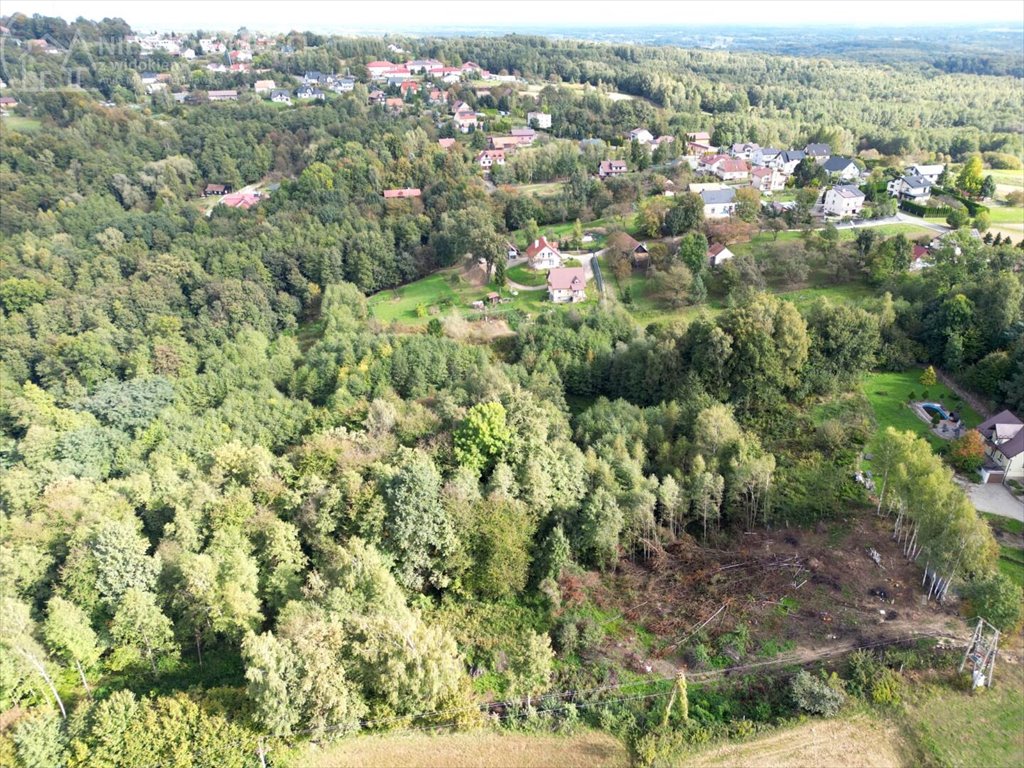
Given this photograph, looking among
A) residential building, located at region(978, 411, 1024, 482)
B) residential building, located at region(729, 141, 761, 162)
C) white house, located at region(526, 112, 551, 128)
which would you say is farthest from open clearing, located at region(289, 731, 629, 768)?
white house, located at region(526, 112, 551, 128)

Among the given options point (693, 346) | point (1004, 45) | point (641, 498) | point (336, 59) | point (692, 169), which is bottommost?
point (641, 498)

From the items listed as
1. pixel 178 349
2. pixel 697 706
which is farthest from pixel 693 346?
pixel 178 349

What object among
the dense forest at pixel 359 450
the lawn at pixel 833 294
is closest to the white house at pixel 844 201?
the dense forest at pixel 359 450

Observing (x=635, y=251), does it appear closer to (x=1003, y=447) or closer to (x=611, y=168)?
(x=611, y=168)

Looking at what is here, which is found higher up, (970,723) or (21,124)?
(21,124)

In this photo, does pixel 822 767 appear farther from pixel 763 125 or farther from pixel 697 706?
pixel 763 125

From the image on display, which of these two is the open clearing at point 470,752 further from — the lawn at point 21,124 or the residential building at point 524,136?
the lawn at point 21,124

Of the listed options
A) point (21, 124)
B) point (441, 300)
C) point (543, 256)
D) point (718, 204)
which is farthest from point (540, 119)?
point (21, 124)
